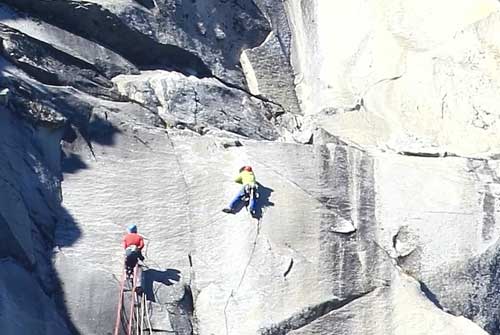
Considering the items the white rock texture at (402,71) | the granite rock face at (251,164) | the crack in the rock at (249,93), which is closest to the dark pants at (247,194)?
the granite rock face at (251,164)

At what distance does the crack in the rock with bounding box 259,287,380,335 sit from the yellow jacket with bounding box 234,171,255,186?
2111 mm

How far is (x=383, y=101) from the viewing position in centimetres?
2188

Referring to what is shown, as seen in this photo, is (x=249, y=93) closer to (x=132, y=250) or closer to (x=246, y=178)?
(x=246, y=178)

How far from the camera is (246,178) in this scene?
60.6 feet

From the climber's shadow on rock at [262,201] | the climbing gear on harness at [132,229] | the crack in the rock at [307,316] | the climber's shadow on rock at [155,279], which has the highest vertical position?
the climber's shadow on rock at [262,201]

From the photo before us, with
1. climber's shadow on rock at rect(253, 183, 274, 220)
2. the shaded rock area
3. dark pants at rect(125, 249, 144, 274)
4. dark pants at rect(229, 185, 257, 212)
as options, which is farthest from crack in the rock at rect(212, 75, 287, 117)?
dark pants at rect(125, 249, 144, 274)

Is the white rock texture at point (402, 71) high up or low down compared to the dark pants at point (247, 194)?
up

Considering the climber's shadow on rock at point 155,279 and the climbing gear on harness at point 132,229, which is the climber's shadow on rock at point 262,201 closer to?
the climber's shadow on rock at point 155,279

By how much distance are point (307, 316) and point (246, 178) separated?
232cm

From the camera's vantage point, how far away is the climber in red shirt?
55.9 ft

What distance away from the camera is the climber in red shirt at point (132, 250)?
1703cm

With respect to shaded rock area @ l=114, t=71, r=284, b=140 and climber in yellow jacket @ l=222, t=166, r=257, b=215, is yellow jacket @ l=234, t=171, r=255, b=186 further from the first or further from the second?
shaded rock area @ l=114, t=71, r=284, b=140

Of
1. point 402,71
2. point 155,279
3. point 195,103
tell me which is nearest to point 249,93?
point 195,103

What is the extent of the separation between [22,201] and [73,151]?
2.03 metres
